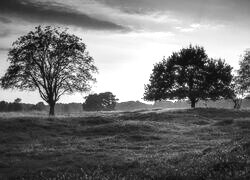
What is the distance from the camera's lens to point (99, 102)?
162000 millimetres

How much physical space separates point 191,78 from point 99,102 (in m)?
89.4

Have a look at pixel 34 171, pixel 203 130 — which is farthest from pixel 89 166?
pixel 203 130

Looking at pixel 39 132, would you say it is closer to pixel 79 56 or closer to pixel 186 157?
pixel 186 157

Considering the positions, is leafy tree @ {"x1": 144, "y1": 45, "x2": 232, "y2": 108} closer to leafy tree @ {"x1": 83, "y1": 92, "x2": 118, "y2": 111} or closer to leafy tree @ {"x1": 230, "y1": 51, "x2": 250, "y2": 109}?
leafy tree @ {"x1": 230, "y1": 51, "x2": 250, "y2": 109}

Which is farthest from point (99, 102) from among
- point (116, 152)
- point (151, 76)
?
point (116, 152)

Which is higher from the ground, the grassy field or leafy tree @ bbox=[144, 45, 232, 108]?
leafy tree @ bbox=[144, 45, 232, 108]

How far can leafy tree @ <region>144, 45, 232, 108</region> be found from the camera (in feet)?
249

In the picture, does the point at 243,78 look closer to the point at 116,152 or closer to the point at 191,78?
the point at 191,78

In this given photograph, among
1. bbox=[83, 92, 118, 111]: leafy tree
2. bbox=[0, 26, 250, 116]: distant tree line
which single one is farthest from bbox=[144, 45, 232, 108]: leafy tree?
bbox=[83, 92, 118, 111]: leafy tree

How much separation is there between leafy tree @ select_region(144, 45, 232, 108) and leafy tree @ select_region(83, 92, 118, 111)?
81.3 meters

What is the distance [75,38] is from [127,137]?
3366 cm

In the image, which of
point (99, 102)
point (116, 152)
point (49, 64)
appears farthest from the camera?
point (99, 102)

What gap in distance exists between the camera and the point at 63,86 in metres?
61.7

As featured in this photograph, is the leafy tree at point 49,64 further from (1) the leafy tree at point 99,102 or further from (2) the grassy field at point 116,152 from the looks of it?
(1) the leafy tree at point 99,102
